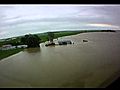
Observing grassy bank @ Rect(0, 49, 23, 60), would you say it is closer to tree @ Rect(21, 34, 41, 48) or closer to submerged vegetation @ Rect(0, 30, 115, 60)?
submerged vegetation @ Rect(0, 30, 115, 60)

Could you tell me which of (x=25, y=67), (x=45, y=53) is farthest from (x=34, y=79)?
(x=45, y=53)

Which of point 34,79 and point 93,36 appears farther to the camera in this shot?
point 93,36

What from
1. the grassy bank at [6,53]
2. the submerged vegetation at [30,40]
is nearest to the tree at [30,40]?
the submerged vegetation at [30,40]

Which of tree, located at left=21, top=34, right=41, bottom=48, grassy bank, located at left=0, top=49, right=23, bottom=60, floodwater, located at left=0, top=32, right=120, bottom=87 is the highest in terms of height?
tree, located at left=21, top=34, right=41, bottom=48

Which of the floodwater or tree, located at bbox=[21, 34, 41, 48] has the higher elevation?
Result: tree, located at bbox=[21, 34, 41, 48]

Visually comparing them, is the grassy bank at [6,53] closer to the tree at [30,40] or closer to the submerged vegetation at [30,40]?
the submerged vegetation at [30,40]

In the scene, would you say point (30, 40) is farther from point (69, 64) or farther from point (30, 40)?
point (69, 64)

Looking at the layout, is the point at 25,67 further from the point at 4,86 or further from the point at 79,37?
the point at 79,37

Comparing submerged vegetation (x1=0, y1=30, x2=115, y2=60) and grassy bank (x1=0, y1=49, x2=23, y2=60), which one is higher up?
submerged vegetation (x1=0, y1=30, x2=115, y2=60)

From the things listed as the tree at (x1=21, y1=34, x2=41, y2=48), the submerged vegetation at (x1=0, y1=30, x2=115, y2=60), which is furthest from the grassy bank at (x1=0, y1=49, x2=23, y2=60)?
the tree at (x1=21, y1=34, x2=41, y2=48)
